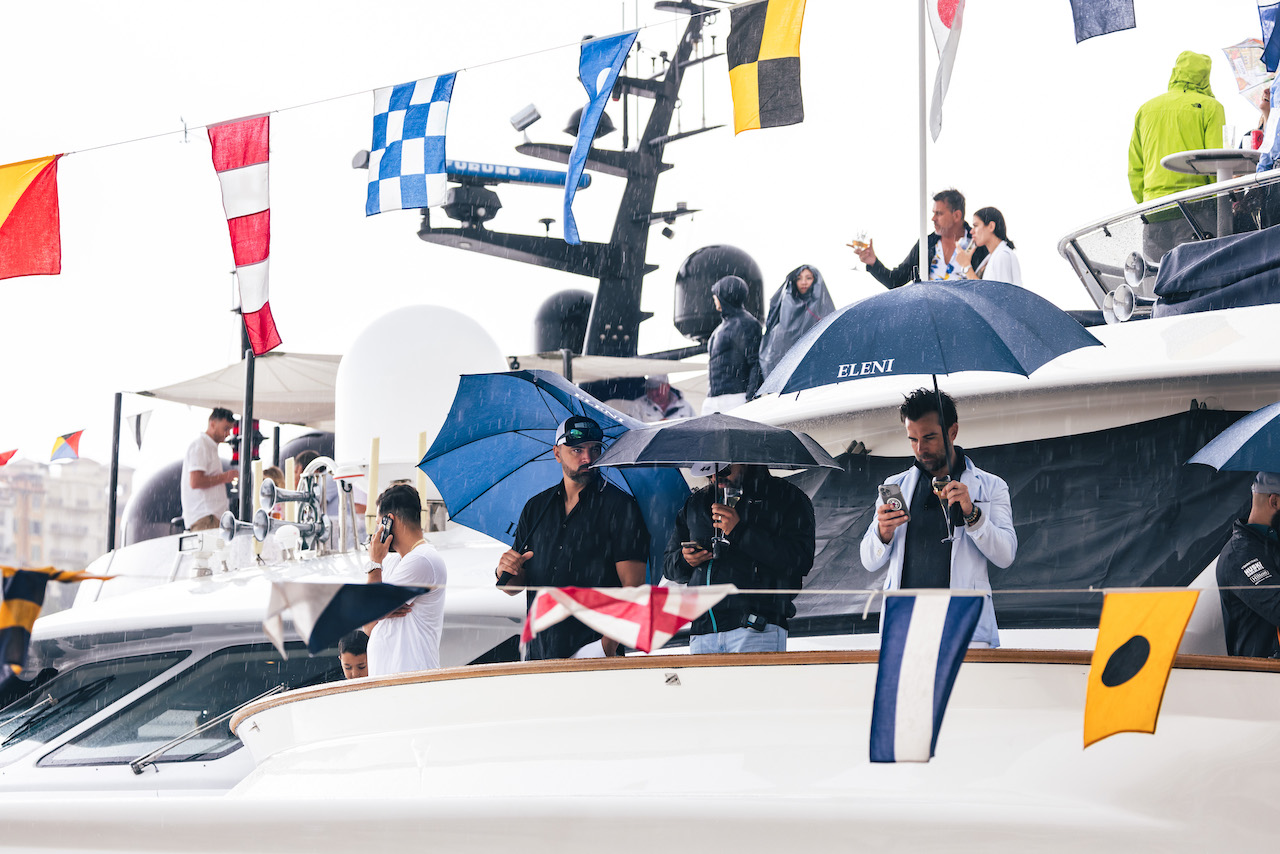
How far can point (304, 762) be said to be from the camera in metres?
4.37

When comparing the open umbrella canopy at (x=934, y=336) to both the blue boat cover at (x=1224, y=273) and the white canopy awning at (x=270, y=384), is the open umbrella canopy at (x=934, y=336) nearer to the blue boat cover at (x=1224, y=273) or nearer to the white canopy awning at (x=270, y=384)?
the blue boat cover at (x=1224, y=273)

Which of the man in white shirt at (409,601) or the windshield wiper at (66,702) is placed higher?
the man in white shirt at (409,601)

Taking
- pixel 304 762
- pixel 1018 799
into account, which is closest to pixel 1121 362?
pixel 1018 799

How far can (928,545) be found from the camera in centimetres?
409

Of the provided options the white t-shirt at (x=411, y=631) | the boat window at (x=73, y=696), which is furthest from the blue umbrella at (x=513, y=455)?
the boat window at (x=73, y=696)

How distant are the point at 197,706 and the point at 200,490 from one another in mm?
3324

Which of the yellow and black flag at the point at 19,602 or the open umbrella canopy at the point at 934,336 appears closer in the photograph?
the yellow and black flag at the point at 19,602

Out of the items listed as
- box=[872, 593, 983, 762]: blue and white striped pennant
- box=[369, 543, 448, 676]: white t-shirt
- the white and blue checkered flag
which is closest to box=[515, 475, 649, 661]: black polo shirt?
box=[369, 543, 448, 676]: white t-shirt

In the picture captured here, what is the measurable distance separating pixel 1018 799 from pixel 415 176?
4773mm

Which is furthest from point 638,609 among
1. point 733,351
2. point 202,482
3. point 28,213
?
point 202,482

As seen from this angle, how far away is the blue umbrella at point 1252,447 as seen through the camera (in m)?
3.81

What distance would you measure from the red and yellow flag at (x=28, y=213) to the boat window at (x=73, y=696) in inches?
91.1

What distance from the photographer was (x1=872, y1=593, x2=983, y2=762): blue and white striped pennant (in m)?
3.17

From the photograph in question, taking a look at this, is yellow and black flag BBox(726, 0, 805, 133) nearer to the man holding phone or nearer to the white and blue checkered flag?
the white and blue checkered flag
